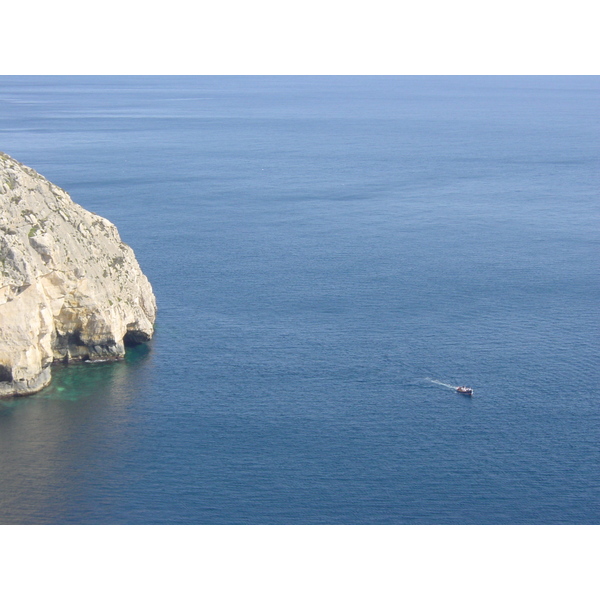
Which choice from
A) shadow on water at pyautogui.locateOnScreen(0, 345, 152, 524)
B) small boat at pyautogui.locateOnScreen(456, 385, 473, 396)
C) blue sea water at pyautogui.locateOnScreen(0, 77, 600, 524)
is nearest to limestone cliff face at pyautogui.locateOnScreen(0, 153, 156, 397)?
shadow on water at pyautogui.locateOnScreen(0, 345, 152, 524)

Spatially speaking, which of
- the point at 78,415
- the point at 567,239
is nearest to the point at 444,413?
the point at 78,415

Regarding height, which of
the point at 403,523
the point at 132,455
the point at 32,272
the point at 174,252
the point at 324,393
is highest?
the point at 174,252

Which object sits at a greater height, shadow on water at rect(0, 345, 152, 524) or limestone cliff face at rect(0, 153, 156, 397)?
limestone cliff face at rect(0, 153, 156, 397)

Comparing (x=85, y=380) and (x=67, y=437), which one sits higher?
(x=85, y=380)

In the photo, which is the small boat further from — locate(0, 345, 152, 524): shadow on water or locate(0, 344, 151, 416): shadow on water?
locate(0, 344, 151, 416): shadow on water

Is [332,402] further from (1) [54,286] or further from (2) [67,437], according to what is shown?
(1) [54,286]

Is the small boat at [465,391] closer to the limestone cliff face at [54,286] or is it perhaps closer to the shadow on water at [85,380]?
the shadow on water at [85,380]

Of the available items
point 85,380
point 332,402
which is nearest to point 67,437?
point 85,380

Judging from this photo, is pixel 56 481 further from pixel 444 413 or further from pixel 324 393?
pixel 444 413
